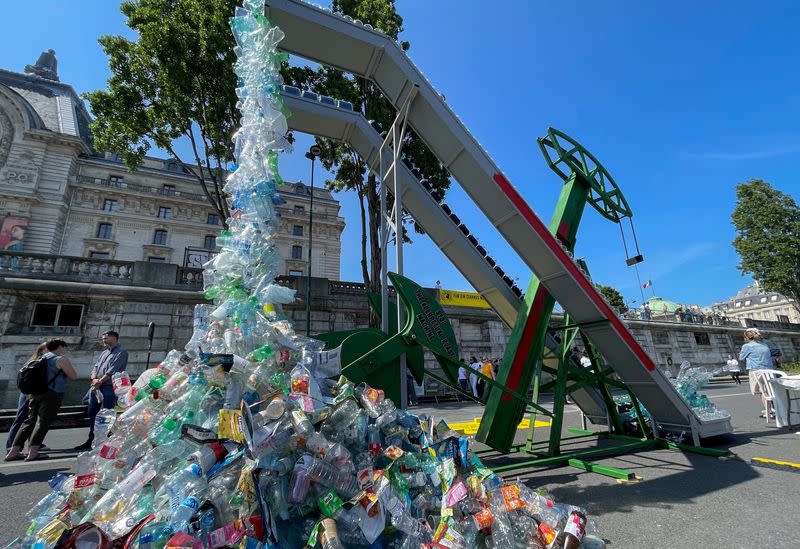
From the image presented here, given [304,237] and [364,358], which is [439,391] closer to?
[364,358]

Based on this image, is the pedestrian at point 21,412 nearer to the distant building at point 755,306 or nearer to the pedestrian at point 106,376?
the pedestrian at point 106,376

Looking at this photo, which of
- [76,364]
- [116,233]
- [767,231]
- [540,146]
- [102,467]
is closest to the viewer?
[102,467]

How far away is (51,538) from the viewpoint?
207cm

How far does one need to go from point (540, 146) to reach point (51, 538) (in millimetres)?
6597

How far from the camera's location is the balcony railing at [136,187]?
35.4 metres

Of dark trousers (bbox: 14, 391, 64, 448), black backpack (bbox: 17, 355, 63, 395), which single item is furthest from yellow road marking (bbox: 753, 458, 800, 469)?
black backpack (bbox: 17, 355, 63, 395)

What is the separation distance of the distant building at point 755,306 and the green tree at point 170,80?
94862mm

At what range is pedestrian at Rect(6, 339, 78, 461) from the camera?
5551 millimetres

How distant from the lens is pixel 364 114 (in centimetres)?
1523

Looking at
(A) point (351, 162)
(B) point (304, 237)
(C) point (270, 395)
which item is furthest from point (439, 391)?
(B) point (304, 237)

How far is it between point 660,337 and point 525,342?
29395 mm

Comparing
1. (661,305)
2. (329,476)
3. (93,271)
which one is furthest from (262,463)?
(661,305)

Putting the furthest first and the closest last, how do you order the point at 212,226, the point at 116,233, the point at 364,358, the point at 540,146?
the point at 212,226 → the point at 116,233 → the point at 540,146 → the point at 364,358

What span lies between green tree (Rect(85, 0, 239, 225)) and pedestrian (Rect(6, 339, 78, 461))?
377 inches
